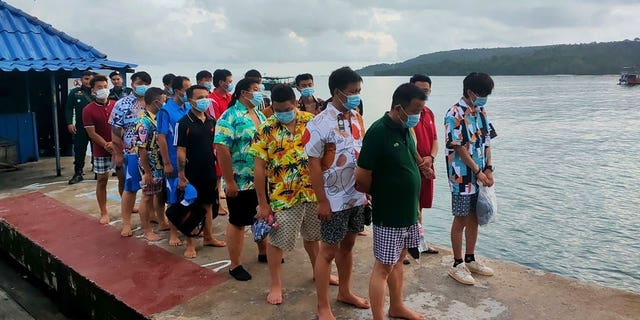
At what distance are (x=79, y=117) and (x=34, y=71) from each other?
6.92 feet

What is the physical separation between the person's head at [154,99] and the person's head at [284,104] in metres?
1.89

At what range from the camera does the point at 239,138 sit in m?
3.90

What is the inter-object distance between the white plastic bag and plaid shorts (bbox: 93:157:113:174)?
4.14m

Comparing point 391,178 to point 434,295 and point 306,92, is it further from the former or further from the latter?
point 306,92

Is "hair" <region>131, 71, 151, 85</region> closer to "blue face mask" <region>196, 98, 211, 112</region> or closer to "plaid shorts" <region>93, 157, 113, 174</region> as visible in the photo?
"plaid shorts" <region>93, 157, 113, 174</region>

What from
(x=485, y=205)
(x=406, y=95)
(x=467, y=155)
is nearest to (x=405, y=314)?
(x=485, y=205)

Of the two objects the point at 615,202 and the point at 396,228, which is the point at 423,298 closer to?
the point at 396,228

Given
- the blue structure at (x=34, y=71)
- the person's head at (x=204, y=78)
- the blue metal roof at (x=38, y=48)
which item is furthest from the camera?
the blue structure at (x=34, y=71)

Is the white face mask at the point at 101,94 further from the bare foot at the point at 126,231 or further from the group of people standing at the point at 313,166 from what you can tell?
the bare foot at the point at 126,231

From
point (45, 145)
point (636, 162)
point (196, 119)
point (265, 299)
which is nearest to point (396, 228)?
point (265, 299)

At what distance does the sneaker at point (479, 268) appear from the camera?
4090 millimetres

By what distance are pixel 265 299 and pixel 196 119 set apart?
1736 millimetres

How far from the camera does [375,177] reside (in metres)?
3.04

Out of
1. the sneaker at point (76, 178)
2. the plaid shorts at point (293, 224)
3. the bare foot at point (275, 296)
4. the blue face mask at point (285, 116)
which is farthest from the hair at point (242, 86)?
the sneaker at point (76, 178)
